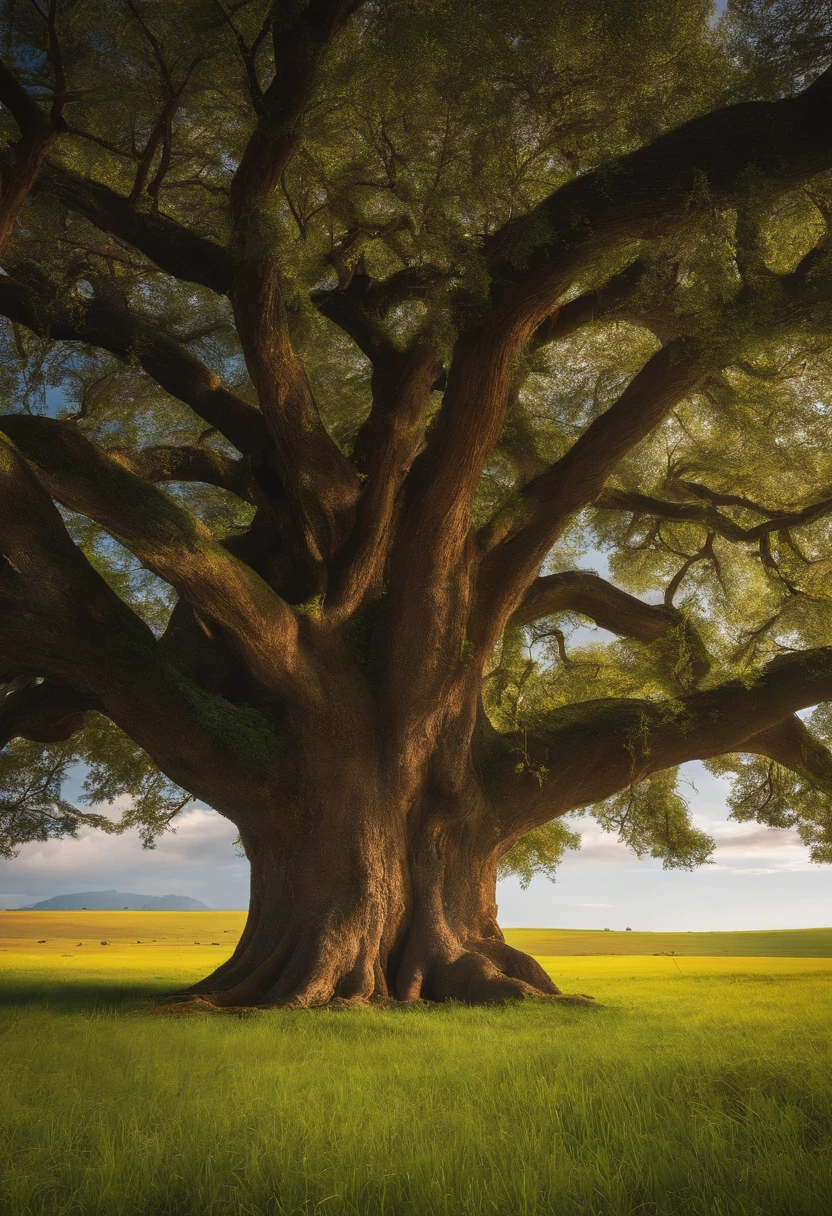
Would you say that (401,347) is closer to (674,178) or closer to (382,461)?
(382,461)

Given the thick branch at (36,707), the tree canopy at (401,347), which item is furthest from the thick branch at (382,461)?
the thick branch at (36,707)

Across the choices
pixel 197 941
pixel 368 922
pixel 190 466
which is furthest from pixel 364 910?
pixel 197 941

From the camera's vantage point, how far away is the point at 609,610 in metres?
12.9

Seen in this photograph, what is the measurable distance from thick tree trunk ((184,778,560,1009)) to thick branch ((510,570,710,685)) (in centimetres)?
362

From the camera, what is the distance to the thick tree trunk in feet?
28.6

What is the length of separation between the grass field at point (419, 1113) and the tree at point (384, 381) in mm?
2512

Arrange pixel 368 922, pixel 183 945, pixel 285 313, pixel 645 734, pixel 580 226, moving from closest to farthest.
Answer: pixel 580 226, pixel 368 922, pixel 285 313, pixel 645 734, pixel 183 945

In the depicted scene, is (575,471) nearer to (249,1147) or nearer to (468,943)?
(468,943)

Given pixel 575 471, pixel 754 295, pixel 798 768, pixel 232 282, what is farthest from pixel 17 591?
pixel 798 768

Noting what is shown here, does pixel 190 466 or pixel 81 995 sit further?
pixel 190 466

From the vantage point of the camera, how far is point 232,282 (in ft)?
31.1

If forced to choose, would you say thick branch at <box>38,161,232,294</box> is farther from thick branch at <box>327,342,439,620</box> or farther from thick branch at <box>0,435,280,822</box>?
thick branch at <box>0,435,280,822</box>

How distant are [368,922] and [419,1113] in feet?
18.5

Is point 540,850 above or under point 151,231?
under
